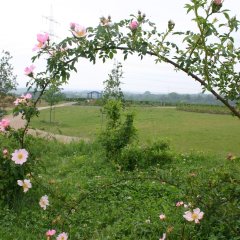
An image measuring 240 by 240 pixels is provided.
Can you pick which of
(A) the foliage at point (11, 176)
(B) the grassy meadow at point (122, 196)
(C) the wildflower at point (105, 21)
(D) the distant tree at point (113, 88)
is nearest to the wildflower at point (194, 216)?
(B) the grassy meadow at point (122, 196)

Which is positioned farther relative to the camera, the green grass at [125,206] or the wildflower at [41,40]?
the green grass at [125,206]

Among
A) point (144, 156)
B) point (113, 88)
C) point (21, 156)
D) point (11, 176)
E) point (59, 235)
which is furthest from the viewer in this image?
point (113, 88)

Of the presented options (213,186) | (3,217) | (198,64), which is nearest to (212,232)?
(213,186)

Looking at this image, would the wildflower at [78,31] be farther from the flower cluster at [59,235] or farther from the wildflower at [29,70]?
the flower cluster at [59,235]

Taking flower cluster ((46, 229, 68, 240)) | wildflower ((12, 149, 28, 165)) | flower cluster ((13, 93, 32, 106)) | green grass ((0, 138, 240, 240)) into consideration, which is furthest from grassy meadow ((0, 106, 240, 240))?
flower cluster ((13, 93, 32, 106))

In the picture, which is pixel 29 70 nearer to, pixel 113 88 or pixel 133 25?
pixel 133 25

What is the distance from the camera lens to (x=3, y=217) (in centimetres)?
379

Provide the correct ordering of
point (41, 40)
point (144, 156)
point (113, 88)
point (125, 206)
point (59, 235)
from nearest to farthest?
point (41, 40), point (59, 235), point (125, 206), point (144, 156), point (113, 88)

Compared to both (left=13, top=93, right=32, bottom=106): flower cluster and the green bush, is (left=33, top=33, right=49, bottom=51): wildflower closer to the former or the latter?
(left=13, top=93, right=32, bottom=106): flower cluster

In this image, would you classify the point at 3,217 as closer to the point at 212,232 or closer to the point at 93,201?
the point at 93,201

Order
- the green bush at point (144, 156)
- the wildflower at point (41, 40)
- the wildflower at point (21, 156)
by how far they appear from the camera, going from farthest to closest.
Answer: the green bush at point (144, 156), the wildflower at point (21, 156), the wildflower at point (41, 40)

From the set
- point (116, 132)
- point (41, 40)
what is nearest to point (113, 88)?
point (116, 132)

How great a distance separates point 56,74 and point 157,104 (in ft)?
112

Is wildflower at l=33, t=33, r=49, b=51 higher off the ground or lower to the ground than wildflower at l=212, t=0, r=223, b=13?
lower
